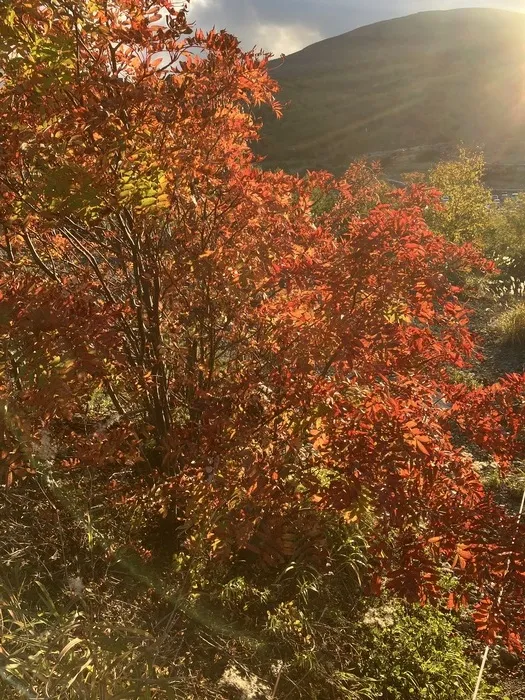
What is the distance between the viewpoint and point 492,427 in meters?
3.61

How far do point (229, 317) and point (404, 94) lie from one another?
8135 centimetres

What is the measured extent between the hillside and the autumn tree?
38.6 m

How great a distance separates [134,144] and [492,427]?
3094 mm

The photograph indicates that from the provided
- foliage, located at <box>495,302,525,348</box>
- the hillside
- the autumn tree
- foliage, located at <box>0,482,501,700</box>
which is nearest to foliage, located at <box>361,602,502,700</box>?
foliage, located at <box>0,482,501,700</box>

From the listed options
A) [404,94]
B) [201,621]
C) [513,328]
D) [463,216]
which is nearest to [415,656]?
[201,621]

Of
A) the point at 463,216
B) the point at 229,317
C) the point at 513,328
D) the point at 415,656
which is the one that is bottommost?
the point at 513,328

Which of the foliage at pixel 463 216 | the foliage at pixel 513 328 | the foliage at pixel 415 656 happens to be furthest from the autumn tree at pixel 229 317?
the foliage at pixel 463 216

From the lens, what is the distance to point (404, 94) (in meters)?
73.1

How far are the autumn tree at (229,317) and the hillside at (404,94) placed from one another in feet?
127

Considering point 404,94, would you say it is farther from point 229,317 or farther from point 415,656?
point 415,656

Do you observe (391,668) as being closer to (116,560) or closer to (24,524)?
(116,560)

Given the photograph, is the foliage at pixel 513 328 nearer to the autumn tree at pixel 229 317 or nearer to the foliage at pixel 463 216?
the foliage at pixel 463 216

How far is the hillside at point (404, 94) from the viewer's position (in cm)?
5262

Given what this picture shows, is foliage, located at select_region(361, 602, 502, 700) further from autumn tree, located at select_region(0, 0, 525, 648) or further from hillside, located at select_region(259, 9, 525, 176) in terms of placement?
hillside, located at select_region(259, 9, 525, 176)
